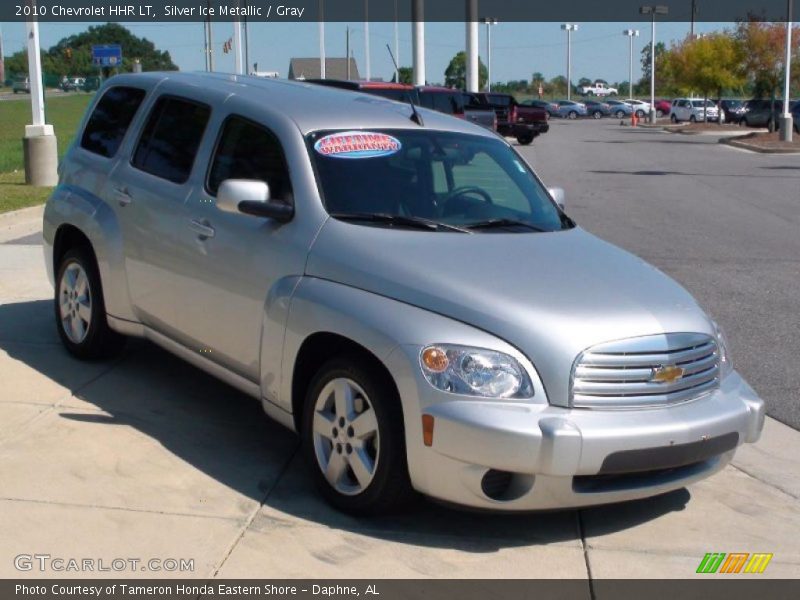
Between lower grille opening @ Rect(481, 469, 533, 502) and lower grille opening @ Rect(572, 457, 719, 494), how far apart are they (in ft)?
0.66

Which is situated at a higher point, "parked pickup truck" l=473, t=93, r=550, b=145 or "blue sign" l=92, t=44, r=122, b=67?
"blue sign" l=92, t=44, r=122, b=67

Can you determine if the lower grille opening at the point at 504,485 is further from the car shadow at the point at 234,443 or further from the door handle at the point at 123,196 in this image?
the door handle at the point at 123,196

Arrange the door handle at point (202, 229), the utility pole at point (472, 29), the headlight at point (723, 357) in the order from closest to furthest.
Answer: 1. the headlight at point (723, 357)
2. the door handle at point (202, 229)
3. the utility pole at point (472, 29)

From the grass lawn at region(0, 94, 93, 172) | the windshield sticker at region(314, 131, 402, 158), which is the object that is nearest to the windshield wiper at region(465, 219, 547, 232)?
the windshield sticker at region(314, 131, 402, 158)

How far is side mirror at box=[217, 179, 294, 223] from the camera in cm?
526

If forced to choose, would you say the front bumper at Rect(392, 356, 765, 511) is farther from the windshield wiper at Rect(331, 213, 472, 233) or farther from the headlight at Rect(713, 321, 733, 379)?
the windshield wiper at Rect(331, 213, 472, 233)

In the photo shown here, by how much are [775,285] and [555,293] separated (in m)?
6.65

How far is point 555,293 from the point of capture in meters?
4.73

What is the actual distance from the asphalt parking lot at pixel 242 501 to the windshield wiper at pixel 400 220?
1286mm

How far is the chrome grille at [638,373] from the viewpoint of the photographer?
4438mm

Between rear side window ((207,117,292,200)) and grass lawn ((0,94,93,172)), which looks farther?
grass lawn ((0,94,93,172))

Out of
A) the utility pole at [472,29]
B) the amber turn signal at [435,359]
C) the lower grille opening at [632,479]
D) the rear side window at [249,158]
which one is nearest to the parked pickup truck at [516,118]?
the utility pole at [472,29]
